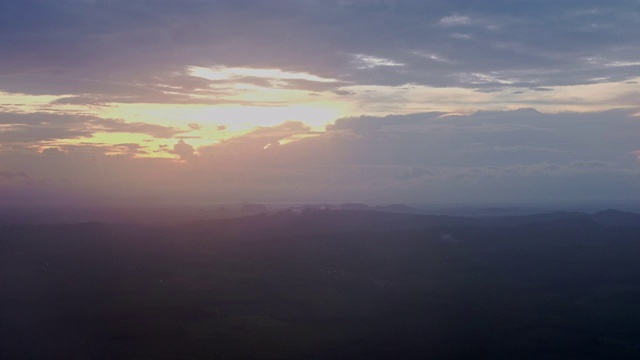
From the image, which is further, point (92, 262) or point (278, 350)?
point (92, 262)

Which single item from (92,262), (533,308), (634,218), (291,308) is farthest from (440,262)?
(634,218)

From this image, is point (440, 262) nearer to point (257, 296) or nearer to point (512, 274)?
point (512, 274)

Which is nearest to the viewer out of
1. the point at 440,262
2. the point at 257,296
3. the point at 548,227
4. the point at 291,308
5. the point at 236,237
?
the point at 291,308

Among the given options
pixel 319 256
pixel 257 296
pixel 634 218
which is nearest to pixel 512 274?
pixel 319 256

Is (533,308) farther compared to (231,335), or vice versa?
(533,308)

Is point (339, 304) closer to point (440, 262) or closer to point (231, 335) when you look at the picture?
point (231, 335)

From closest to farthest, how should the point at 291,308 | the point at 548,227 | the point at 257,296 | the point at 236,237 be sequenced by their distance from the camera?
1. the point at 291,308
2. the point at 257,296
3. the point at 236,237
4. the point at 548,227
